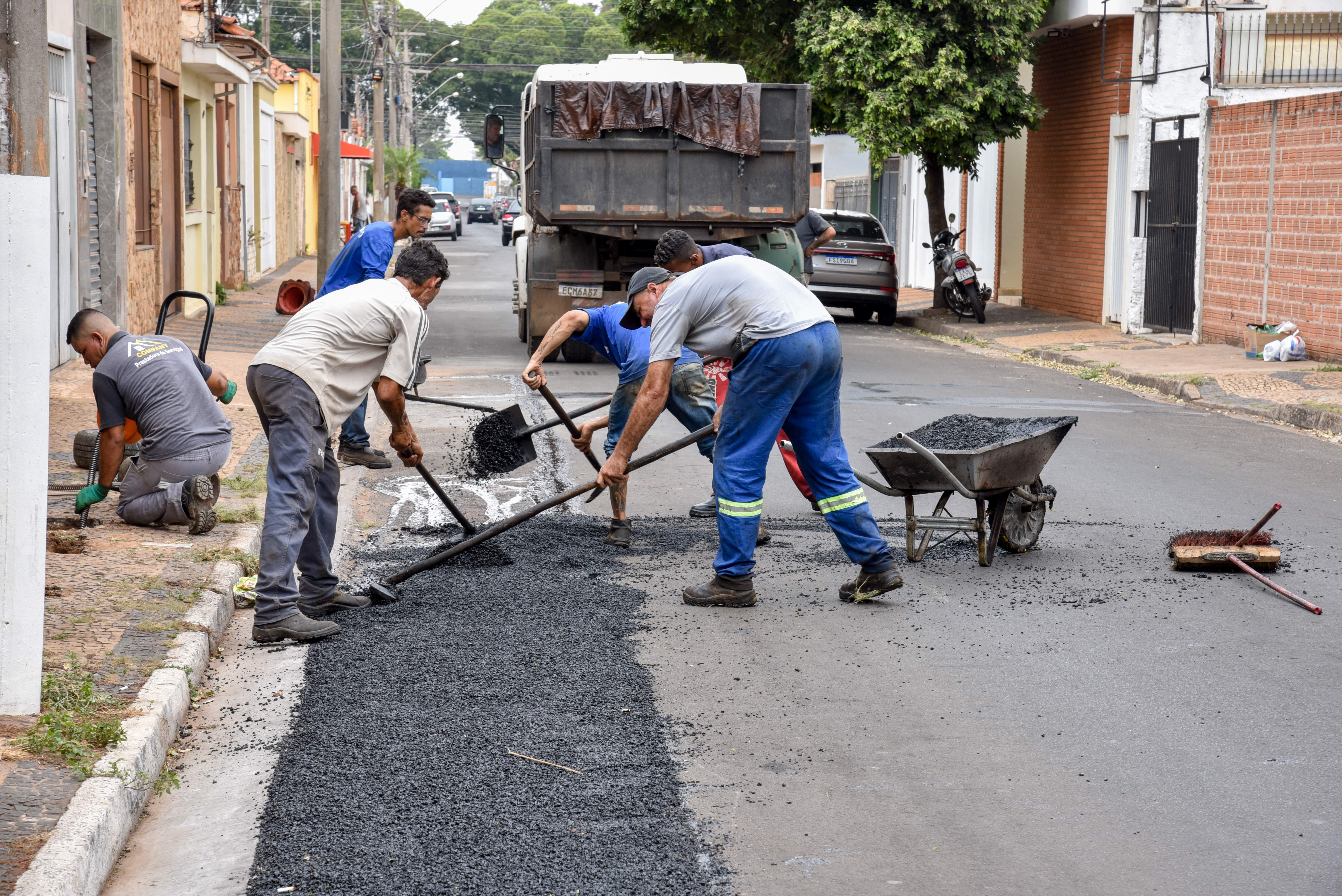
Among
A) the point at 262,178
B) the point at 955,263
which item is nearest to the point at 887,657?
the point at 955,263

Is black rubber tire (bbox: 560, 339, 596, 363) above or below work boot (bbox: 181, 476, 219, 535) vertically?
above

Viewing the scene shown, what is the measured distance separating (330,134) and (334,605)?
1340 cm

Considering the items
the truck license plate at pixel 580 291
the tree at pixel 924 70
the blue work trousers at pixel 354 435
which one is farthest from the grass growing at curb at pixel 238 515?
the tree at pixel 924 70

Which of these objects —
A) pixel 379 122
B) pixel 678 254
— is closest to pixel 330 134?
pixel 678 254

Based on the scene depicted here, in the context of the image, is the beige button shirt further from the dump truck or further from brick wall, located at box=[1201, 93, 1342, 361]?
brick wall, located at box=[1201, 93, 1342, 361]

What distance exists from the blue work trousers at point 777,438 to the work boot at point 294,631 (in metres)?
1.68

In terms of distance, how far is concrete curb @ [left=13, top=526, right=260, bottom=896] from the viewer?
338 cm

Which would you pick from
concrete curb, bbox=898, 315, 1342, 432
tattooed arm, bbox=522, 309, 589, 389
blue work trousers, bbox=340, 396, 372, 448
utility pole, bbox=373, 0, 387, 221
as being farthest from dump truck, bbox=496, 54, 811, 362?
utility pole, bbox=373, 0, 387, 221

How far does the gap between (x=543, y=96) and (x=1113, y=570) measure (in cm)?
902

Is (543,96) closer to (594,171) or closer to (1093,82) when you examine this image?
(594,171)

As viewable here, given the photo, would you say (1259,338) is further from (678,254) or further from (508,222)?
(508,222)

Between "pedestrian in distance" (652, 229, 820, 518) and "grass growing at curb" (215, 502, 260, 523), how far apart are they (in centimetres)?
201

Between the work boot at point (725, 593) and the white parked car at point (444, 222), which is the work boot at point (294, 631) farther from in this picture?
the white parked car at point (444, 222)

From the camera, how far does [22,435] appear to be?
14.3ft
